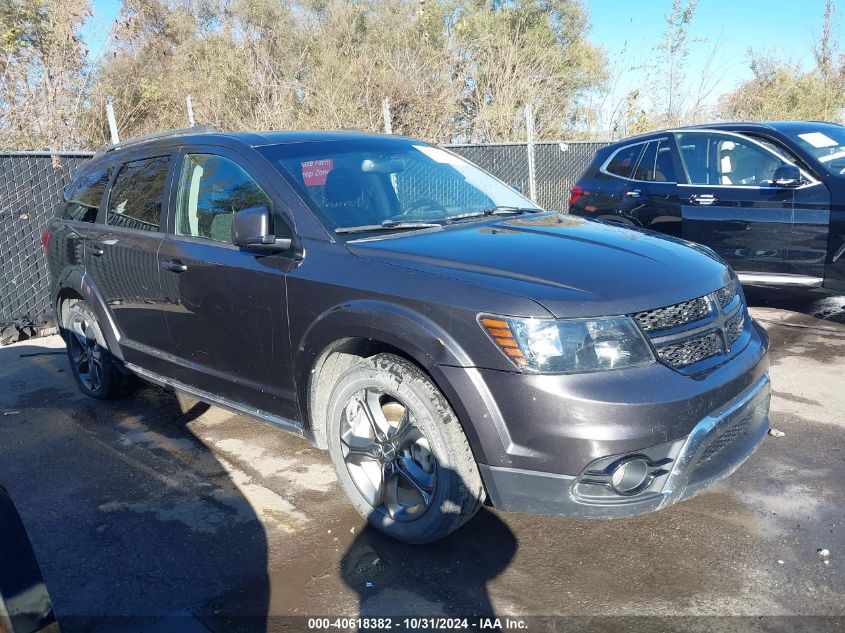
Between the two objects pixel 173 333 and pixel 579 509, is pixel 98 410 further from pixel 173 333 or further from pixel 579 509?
pixel 579 509

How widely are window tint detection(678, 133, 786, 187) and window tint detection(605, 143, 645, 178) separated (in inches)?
18.3

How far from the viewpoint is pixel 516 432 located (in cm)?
257

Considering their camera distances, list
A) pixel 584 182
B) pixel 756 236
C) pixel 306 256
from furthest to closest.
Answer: pixel 584 182 → pixel 756 236 → pixel 306 256

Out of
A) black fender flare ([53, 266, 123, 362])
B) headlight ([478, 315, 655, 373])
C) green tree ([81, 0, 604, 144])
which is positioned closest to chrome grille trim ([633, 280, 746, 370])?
headlight ([478, 315, 655, 373])

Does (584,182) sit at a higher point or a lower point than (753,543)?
higher

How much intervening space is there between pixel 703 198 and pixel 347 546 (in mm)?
4815

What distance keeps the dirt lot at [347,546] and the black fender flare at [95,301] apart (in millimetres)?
649

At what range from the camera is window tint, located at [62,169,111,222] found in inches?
191

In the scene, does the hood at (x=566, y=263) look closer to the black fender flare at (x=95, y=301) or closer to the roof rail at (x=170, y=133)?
the roof rail at (x=170, y=133)

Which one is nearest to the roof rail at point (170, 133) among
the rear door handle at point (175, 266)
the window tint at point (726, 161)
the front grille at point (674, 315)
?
the rear door handle at point (175, 266)

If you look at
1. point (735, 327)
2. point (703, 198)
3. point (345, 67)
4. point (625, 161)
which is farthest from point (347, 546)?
point (345, 67)

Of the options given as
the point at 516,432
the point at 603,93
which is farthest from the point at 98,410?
the point at 603,93

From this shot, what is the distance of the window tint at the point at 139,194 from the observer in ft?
13.8

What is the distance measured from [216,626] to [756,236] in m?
5.36
